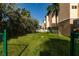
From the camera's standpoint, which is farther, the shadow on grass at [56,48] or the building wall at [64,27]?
the building wall at [64,27]

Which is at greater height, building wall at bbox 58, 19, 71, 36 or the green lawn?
building wall at bbox 58, 19, 71, 36

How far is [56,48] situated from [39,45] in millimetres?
411

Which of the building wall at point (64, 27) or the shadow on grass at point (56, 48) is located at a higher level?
the building wall at point (64, 27)

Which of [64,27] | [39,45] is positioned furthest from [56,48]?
[64,27]

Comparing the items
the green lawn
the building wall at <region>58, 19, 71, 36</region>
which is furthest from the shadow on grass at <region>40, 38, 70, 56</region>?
the building wall at <region>58, 19, 71, 36</region>

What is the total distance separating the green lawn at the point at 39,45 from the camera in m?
4.79

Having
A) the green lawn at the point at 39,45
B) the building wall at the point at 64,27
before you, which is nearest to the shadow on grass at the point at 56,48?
the green lawn at the point at 39,45

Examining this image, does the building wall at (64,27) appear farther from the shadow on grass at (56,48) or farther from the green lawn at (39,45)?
the shadow on grass at (56,48)

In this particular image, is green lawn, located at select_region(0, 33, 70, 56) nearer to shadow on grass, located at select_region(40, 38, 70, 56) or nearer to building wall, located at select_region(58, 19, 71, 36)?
shadow on grass, located at select_region(40, 38, 70, 56)

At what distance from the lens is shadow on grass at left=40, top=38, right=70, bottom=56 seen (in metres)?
4.76

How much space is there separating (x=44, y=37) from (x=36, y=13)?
0.91 meters

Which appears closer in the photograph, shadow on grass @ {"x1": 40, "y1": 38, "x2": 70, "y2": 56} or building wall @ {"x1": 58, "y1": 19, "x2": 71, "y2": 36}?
shadow on grass @ {"x1": 40, "y1": 38, "x2": 70, "y2": 56}

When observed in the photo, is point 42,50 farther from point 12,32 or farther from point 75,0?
point 75,0

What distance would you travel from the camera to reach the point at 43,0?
500 cm
